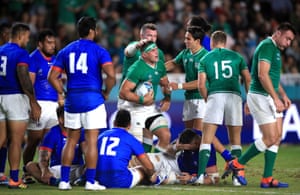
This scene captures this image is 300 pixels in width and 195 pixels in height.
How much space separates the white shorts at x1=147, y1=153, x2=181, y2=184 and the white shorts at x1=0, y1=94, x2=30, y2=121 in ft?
6.30

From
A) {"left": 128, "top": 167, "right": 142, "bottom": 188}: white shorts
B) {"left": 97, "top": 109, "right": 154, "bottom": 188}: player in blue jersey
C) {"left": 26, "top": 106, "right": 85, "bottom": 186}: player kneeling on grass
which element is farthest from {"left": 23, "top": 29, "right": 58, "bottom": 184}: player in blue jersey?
{"left": 128, "top": 167, "right": 142, "bottom": 188}: white shorts

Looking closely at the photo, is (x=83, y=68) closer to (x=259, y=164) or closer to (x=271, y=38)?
(x=271, y=38)

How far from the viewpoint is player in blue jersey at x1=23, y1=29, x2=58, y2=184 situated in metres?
13.4

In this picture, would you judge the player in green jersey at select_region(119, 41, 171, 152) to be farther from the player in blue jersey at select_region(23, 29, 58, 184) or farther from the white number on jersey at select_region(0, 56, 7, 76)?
the white number on jersey at select_region(0, 56, 7, 76)

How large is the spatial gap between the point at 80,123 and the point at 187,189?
169cm

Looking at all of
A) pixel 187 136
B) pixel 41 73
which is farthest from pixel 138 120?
pixel 41 73

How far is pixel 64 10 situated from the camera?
827 inches

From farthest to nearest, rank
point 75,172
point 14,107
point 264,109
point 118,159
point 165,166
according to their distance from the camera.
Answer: point 165,166, point 75,172, point 14,107, point 264,109, point 118,159

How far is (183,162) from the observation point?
12750mm

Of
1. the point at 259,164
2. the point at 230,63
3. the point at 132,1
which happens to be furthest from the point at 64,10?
the point at 230,63

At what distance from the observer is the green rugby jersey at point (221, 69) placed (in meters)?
12.4

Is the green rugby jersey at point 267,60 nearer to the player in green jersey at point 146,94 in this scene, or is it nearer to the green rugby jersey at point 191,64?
the green rugby jersey at point 191,64

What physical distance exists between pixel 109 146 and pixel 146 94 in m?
1.45

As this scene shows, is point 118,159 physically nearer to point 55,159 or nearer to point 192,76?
point 55,159
